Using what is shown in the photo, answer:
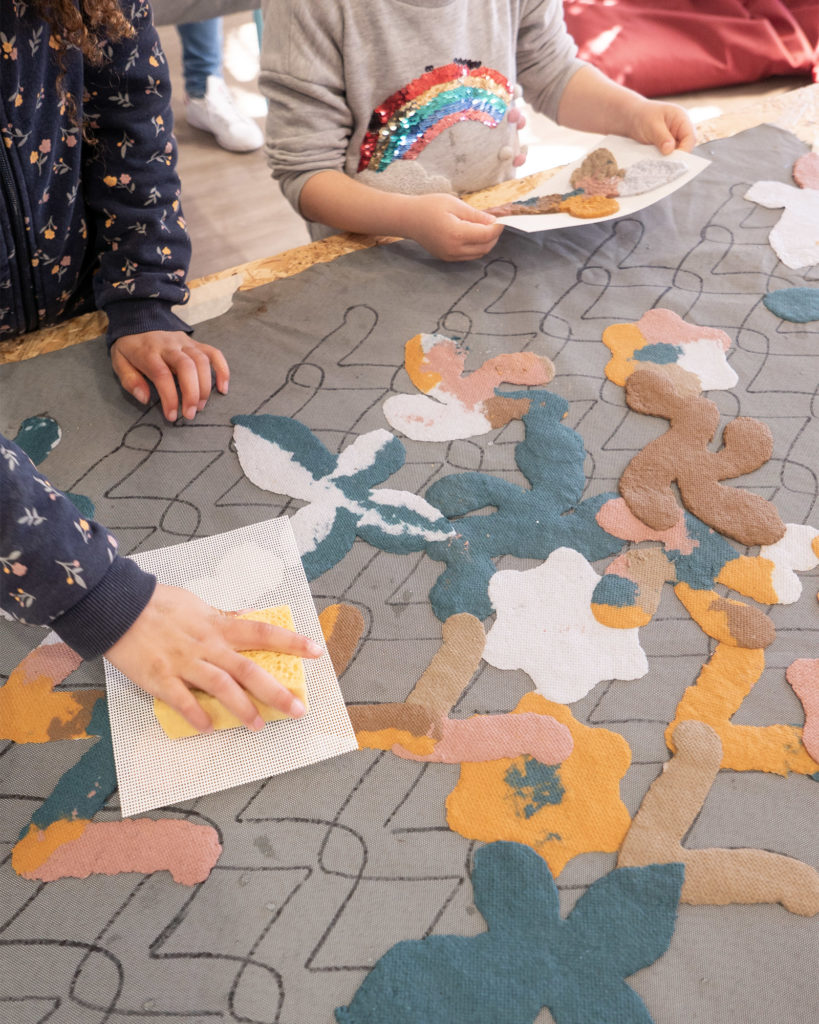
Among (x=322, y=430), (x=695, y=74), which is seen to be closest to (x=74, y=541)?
(x=322, y=430)

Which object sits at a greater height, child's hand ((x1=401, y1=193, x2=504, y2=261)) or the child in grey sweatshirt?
the child in grey sweatshirt

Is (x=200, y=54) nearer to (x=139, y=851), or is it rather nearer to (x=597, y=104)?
(x=597, y=104)

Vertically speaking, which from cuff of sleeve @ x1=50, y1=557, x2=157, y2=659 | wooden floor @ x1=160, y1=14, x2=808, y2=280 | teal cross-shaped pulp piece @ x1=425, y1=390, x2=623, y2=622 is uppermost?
cuff of sleeve @ x1=50, y1=557, x2=157, y2=659

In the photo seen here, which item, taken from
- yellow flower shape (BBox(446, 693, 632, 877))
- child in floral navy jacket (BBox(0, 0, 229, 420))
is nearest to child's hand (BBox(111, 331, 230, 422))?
child in floral navy jacket (BBox(0, 0, 229, 420))

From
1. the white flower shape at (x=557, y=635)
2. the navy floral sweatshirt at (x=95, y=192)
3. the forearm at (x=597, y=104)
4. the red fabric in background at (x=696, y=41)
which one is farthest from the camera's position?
the red fabric in background at (x=696, y=41)

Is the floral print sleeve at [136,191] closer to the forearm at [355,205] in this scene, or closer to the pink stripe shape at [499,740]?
the forearm at [355,205]

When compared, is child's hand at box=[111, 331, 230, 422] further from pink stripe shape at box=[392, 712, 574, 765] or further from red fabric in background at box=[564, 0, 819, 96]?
red fabric in background at box=[564, 0, 819, 96]

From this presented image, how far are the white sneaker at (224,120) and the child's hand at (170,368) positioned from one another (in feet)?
4.31

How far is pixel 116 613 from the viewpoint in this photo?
0.46 m

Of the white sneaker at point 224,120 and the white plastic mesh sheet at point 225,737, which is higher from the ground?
the white sneaker at point 224,120

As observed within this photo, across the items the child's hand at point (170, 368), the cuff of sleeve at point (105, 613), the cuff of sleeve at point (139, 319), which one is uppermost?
the cuff of sleeve at point (139, 319)

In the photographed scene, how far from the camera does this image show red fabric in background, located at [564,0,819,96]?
1535 mm

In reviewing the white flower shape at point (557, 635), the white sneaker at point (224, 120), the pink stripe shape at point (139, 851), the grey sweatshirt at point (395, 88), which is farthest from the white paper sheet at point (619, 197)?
the white sneaker at point (224, 120)

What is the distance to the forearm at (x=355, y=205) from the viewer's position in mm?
776
